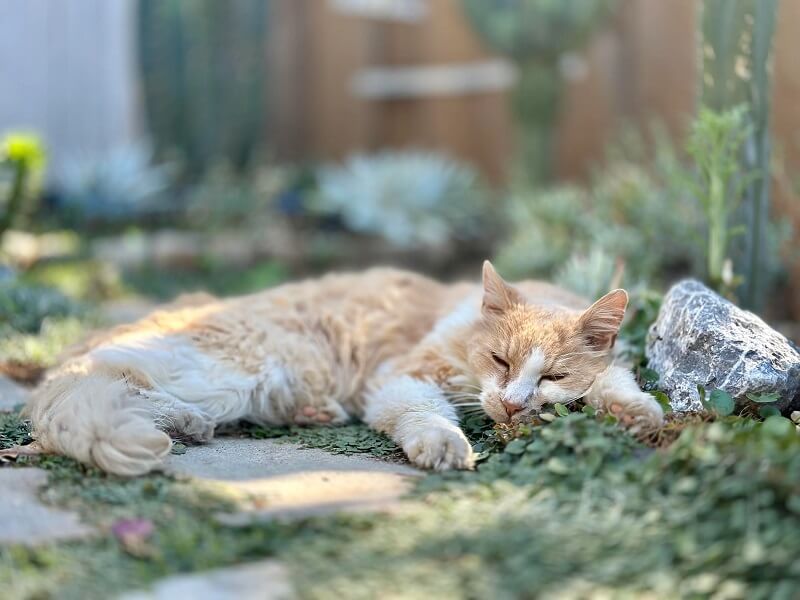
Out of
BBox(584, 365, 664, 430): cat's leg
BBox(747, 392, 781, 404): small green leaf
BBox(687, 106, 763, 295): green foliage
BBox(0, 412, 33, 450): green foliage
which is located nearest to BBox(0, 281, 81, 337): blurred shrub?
BBox(0, 412, 33, 450): green foliage

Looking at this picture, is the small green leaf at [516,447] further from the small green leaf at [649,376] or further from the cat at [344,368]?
the small green leaf at [649,376]

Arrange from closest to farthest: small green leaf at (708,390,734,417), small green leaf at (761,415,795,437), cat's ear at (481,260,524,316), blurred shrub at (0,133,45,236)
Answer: small green leaf at (761,415,795,437), small green leaf at (708,390,734,417), cat's ear at (481,260,524,316), blurred shrub at (0,133,45,236)

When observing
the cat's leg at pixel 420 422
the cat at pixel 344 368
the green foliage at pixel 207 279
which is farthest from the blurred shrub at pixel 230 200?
the cat's leg at pixel 420 422

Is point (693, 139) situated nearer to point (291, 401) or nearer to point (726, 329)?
point (726, 329)

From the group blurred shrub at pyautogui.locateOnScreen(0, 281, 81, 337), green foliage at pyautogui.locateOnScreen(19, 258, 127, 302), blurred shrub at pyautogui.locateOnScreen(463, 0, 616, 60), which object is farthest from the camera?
blurred shrub at pyautogui.locateOnScreen(463, 0, 616, 60)

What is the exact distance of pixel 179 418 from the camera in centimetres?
348

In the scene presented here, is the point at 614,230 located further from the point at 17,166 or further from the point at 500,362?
the point at 17,166

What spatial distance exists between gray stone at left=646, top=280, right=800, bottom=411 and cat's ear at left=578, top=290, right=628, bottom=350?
30cm

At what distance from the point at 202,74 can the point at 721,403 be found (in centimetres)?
747

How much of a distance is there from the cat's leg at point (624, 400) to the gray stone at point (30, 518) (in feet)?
6.02

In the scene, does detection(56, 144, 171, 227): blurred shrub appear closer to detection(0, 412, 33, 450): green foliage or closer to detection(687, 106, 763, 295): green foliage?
detection(0, 412, 33, 450): green foliage

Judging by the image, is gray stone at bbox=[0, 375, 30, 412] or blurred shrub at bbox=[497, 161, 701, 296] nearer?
gray stone at bbox=[0, 375, 30, 412]

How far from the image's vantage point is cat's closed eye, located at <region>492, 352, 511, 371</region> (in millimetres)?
3416

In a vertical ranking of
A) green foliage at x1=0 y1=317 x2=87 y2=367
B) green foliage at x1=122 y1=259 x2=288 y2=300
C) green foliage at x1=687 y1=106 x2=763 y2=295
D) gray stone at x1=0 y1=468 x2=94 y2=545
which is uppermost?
green foliage at x1=687 y1=106 x2=763 y2=295
